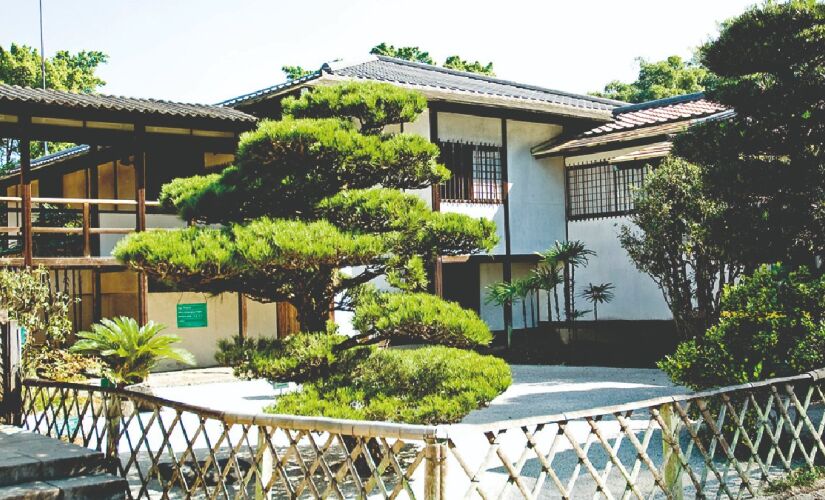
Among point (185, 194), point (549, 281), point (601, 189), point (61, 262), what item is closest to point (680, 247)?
point (549, 281)

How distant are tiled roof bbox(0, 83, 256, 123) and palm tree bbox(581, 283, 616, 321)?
7394 mm

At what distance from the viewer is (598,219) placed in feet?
57.7

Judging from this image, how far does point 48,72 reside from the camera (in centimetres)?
2769

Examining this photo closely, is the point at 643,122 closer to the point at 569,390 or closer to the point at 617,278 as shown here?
the point at 617,278

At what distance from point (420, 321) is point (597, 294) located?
1084 cm

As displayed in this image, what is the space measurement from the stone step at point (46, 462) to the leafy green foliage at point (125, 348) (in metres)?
3.87

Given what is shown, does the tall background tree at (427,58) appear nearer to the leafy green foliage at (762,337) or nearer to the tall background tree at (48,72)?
the tall background tree at (48,72)

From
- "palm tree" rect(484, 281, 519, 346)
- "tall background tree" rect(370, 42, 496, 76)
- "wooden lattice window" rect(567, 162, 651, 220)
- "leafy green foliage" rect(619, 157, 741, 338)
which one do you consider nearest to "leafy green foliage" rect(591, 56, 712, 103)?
"tall background tree" rect(370, 42, 496, 76)

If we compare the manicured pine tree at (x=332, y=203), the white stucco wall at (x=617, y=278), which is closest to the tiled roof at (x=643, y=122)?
the white stucco wall at (x=617, y=278)

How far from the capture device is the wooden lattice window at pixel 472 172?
16703 millimetres

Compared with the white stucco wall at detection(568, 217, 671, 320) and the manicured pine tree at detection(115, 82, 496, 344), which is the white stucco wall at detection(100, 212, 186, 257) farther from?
the manicured pine tree at detection(115, 82, 496, 344)

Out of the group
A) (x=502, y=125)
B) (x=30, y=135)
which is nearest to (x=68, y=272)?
(x=30, y=135)

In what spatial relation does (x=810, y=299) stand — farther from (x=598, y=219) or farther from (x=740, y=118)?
(x=598, y=219)

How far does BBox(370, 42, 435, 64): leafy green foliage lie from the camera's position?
32.8 m
